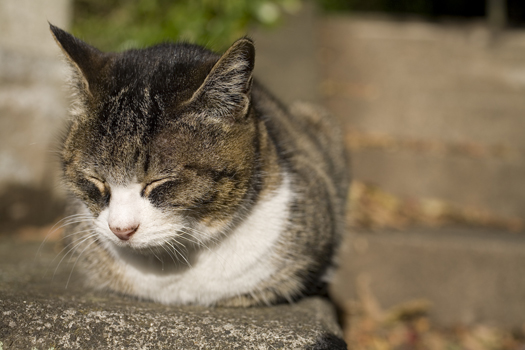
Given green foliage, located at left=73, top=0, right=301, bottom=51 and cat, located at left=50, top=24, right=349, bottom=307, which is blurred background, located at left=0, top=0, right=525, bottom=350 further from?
cat, located at left=50, top=24, right=349, bottom=307

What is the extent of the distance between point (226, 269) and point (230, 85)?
2.54 ft

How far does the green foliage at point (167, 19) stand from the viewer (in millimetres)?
4594

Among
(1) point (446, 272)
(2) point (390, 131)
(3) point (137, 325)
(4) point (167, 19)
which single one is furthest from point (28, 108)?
(2) point (390, 131)

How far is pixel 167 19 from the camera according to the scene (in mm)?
4875

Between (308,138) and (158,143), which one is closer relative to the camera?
(158,143)

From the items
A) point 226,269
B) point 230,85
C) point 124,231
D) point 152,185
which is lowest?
point 226,269

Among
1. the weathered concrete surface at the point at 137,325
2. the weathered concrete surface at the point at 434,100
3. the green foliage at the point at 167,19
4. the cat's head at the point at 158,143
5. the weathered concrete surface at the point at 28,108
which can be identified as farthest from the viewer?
the green foliage at the point at 167,19

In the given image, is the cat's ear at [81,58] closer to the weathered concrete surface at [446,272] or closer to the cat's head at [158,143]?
the cat's head at [158,143]

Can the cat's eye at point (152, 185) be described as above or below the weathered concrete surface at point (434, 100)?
above

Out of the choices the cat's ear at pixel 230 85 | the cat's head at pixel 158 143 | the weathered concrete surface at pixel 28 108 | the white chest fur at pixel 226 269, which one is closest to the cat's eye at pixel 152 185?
the cat's head at pixel 158 143

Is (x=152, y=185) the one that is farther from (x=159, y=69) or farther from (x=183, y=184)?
(x=159, y=69)

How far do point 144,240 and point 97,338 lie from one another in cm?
36

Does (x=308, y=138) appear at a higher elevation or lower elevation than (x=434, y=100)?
higher

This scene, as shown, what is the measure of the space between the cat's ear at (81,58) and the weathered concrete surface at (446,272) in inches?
87.8
